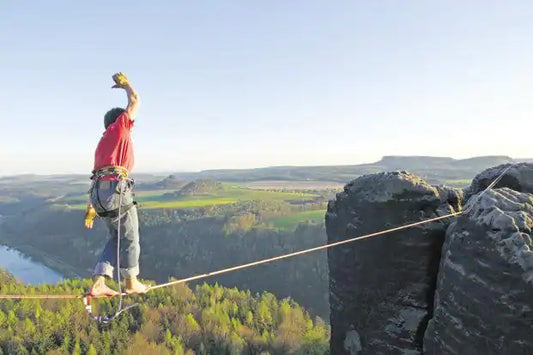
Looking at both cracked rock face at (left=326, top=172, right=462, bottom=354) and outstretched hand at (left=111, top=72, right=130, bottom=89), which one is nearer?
outstretched hand at (left=111, top=72, right=130, bottom=89)

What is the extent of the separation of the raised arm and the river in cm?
17066

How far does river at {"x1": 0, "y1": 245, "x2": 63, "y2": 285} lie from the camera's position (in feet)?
530

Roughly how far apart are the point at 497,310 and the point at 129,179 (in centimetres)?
785

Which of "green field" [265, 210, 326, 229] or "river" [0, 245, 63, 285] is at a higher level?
"green field" [265, 210, 326, 229]

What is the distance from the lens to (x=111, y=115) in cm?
767

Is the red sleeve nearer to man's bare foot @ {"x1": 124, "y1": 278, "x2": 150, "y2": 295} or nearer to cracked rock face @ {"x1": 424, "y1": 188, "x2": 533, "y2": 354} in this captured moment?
man's bare foot @ {"x1": 124, "y1": 278, "x2": 150, "y2": 295}

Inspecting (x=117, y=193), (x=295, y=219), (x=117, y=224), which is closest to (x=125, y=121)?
(x=117, y=193)

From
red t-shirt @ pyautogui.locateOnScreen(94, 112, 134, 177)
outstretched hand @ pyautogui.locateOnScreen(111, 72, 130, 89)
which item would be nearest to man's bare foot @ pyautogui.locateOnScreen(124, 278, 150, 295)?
red t-shirt @ pyautogui.locateOnScreen(94, 112, 134, 177)

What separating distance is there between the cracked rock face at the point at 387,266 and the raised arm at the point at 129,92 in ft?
27.2

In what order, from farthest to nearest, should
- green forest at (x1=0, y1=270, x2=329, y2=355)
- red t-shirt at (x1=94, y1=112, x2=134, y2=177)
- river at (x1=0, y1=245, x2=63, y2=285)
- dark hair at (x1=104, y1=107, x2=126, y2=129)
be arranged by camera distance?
river at (x1=0, y1=245, x2=63, y2=285) < green forest at (x1=0, y1=270, x2=329, y2=355) < dark hair at (x1=104, y1=107, x2=126, y2=129) < red t-shirt at (x1=94, y1=112, x2=134, y2=177)

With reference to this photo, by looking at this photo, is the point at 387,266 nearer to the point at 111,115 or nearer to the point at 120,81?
the point at 111,115

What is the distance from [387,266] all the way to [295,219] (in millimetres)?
167196

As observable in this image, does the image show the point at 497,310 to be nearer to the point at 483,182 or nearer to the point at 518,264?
the point at 518,264

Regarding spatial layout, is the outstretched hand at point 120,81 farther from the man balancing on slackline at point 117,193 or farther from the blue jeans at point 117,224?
the blue jeans at point 117,224
